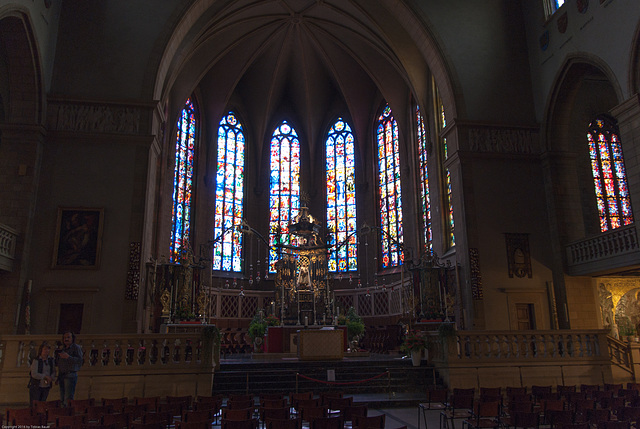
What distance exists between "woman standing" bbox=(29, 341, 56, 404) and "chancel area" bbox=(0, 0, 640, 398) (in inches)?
122

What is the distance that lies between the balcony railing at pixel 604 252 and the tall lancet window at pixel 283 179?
1586 centimetres

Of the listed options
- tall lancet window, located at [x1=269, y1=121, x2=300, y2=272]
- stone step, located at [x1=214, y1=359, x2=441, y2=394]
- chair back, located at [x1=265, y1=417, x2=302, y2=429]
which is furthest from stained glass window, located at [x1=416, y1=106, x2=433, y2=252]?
chair back, located at [x1=265, y1=417, x2=302, y2=429]

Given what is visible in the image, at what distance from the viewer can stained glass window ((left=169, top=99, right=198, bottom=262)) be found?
25234 mm

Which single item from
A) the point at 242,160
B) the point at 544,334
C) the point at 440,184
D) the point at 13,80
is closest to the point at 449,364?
the point at 544,334

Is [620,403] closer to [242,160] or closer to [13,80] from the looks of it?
[13,80]

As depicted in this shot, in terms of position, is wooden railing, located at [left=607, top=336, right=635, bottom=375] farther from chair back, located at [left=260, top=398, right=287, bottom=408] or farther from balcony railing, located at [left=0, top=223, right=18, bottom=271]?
balcony railing, located at [left=0, top=223, right=18, bottom=271]

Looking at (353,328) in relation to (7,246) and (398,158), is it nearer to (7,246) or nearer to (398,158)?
(398,158)

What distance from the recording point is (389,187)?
28203mm

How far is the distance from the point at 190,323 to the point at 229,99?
51.8 ft

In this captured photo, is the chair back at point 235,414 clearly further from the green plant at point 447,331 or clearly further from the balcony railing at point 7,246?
the balcony railing at point 7,246

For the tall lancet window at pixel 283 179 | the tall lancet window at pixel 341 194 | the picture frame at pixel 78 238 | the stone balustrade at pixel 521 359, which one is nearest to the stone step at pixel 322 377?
the stone balustrade at pixel 521 359

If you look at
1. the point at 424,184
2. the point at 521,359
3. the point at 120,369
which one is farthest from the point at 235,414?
the point at 424,184

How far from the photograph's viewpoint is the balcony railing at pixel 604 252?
48.8ft

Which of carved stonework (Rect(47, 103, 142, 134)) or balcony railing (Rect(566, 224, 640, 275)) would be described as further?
carved stonework (Rect(47, 103, 142, 134))
